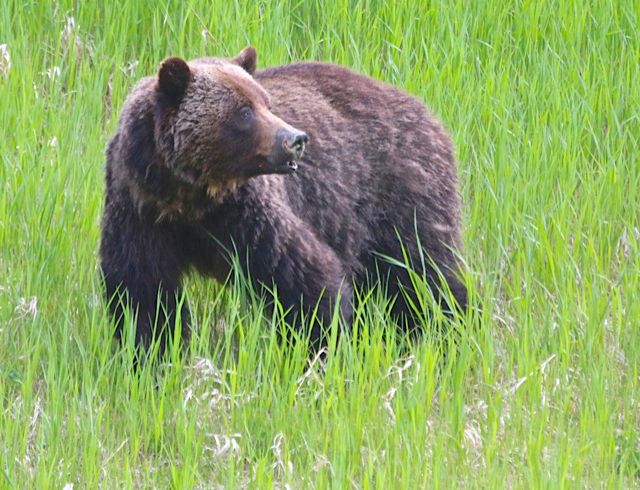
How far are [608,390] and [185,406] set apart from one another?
5.61 feet

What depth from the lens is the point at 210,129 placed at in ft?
17.9

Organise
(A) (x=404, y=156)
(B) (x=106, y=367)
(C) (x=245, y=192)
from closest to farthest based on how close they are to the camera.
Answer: (B) (x=106, y=367) → (C) (x=245, y=192) → (A) (x=404, y=156)

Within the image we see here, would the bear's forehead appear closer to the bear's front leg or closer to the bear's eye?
the bear's eye

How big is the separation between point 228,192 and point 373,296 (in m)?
1.31

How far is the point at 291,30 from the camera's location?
8078 mm

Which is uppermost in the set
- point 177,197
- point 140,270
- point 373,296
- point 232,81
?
point 232,81

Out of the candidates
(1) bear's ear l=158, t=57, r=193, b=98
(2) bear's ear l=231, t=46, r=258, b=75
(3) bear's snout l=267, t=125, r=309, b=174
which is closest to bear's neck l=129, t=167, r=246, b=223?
(3) bear's snout l=267, t=125, r=309, b=174

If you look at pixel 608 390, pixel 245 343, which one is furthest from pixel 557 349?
pixel 245 343

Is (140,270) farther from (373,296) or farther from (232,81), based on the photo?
(373,296)

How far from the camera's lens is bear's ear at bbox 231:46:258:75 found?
19.0 ft

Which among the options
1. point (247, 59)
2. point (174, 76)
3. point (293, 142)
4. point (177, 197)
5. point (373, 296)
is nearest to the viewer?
point (293, 142)

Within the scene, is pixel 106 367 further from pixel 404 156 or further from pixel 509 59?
pixel 509 59

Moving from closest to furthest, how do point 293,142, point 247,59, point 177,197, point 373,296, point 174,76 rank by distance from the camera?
point 293,142, point 174,76, point 177,197, point 247,59, point 373,296

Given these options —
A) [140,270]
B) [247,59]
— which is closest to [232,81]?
[247,59]
